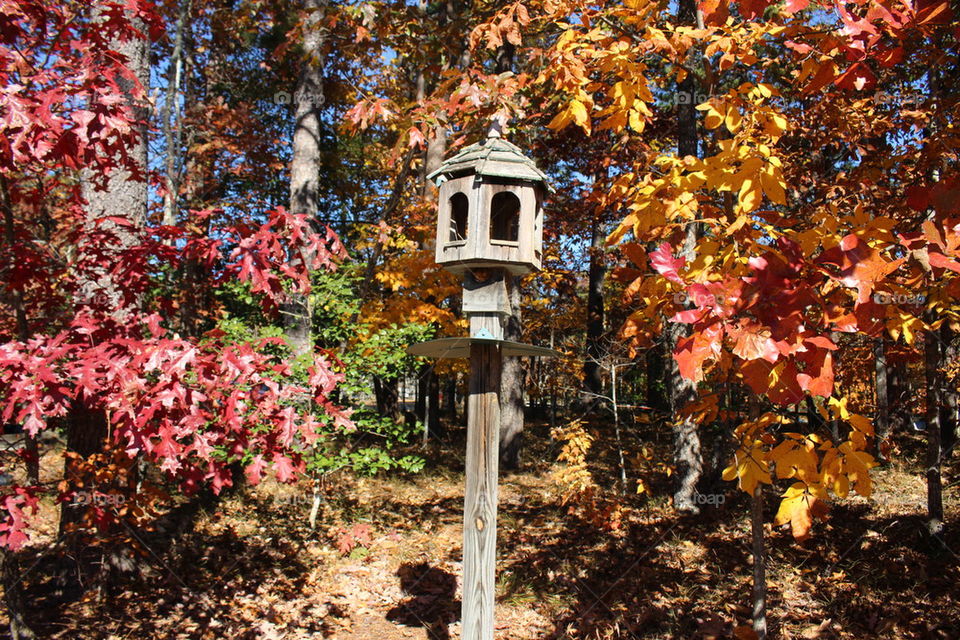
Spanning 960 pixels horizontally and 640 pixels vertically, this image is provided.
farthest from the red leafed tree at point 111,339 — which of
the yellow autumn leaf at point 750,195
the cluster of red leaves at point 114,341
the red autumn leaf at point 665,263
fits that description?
the yellow autumn leaf at point 750,195

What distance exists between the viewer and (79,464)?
3891 mm

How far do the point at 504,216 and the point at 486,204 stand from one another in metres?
0.69

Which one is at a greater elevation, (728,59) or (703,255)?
(728,59)

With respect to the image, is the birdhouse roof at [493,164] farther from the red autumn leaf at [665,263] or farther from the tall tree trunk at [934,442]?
the tall tree trunk at [934,442]

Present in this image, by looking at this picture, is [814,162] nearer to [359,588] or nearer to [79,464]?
[359,588]

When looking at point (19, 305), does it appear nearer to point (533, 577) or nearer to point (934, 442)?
point (533, 577)

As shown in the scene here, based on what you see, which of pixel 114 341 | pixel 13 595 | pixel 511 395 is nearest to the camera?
pixel 114 341

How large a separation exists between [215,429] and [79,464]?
1.40m

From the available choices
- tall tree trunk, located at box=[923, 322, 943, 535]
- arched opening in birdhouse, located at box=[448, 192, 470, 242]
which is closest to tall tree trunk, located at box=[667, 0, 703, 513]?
tall tree trunk, located at box=[923, 322, 943, 535]

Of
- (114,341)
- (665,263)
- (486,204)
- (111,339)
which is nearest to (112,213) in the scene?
(111,339)

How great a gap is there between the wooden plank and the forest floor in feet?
5.76

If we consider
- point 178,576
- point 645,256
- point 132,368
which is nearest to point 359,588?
point 178,576

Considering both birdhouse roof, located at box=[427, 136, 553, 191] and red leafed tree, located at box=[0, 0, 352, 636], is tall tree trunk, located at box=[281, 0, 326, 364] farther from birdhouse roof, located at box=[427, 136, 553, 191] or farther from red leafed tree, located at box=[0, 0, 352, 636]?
birdhouse roof, located at box=[427, 136, 553, 191]

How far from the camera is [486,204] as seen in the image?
9.90 ft
